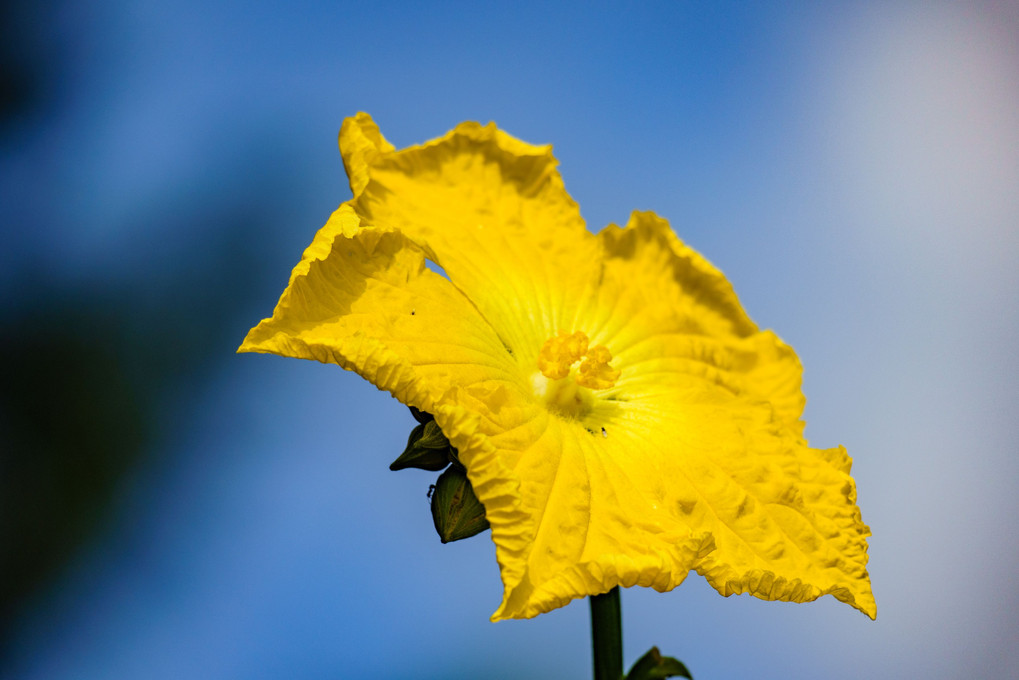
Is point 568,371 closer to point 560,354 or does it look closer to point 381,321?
point 560,354

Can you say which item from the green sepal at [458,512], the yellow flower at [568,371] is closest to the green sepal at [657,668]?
the yellow flower at [568,371]

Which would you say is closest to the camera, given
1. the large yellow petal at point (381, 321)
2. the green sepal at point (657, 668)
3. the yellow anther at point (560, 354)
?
the large yellow petal at point (381, 321)

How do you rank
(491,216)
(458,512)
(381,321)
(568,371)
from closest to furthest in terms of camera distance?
(458,512) < (381,321) < (568,371) < (491,216)

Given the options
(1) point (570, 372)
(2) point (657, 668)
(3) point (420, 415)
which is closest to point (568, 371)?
(1) point (570, 372)

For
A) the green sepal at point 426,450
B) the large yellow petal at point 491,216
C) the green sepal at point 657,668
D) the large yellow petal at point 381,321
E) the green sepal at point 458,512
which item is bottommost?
the green sepal at point 657,668

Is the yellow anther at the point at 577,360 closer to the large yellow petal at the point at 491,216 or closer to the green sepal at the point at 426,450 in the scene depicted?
the large yellow petal at the point at 491,216
